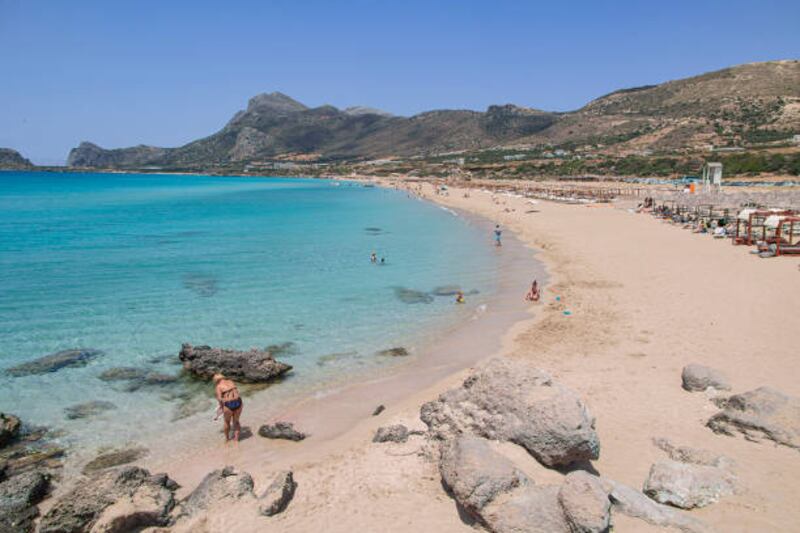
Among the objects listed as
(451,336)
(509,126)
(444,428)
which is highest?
(509,126)

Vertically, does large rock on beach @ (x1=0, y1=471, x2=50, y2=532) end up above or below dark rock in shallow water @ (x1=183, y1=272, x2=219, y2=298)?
above

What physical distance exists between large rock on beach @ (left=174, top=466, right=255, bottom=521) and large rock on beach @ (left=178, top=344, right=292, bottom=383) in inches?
169

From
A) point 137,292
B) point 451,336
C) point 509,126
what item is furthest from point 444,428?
point 509,126

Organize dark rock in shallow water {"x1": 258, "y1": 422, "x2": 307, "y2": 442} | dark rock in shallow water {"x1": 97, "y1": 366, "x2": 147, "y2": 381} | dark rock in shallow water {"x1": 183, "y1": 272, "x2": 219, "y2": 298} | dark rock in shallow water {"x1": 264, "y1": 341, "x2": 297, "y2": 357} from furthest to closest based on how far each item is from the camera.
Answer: dark rock in shallow water {"x1": 183, "y1": 272, "x2": 219, "y2": 298} < dark rock in shallow water {"x1": 264, "y1": 341, "x2": 297, "y2": 357} < dark rock in shallow water {"x1": 97, "y1": 366, "x2": 147, "y2": 381} < dark rock in shallow water {"x1": 258, "y1": 422, "x2": 307, "y2": 442}

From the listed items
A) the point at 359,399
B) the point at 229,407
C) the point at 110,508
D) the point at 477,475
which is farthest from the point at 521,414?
the point at 110,508

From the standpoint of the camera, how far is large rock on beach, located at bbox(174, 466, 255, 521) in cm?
605

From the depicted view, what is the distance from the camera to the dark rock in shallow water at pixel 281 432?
327 inches

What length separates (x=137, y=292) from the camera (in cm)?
1895

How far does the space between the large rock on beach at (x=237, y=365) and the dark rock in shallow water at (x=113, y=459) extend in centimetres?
273

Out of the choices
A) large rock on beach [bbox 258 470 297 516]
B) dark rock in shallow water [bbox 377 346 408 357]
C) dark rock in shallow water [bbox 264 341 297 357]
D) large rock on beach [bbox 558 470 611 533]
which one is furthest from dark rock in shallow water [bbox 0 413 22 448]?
large rock on beach [bbox 558 470 611 533]

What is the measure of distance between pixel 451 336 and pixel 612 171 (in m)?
62.7

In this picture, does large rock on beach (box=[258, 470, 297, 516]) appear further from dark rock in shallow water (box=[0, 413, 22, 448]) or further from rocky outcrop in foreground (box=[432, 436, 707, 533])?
dark rock in shallow water (box=[0, 413, 22, 448])

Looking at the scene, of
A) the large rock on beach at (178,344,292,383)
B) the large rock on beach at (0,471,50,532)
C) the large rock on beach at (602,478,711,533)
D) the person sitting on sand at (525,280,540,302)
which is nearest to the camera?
the large rock on beach at (602,478,711,533)

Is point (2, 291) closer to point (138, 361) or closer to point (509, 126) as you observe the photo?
point (138, 361)
